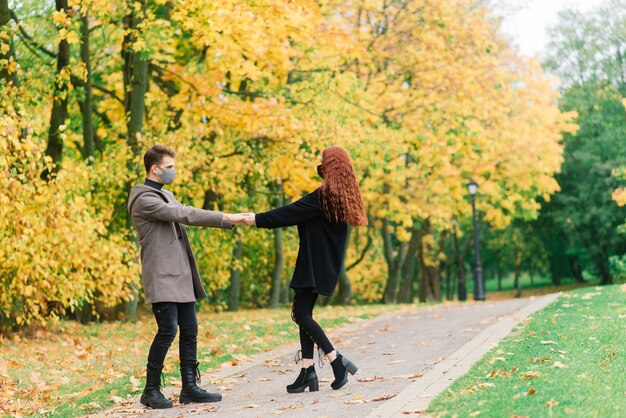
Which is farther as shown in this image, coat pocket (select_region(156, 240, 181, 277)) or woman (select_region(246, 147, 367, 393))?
woman (select_region(246, 147, 367, 393))

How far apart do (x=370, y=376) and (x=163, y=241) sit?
2.38 m

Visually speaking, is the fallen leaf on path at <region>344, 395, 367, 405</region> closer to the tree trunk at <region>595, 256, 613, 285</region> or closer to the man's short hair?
the man's short hair

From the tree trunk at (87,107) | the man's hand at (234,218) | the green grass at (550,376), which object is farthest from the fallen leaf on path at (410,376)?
the tree trunk at (87,107)

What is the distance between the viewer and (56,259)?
11.8 metres

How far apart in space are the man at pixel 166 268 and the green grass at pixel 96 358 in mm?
735

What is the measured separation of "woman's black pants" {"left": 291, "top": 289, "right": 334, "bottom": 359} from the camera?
7.05 m

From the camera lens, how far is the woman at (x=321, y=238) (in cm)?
700

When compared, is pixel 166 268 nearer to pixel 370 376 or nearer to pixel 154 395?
pixel 154 395

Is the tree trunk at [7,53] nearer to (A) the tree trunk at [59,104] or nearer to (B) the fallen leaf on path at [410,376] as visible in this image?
(A) the tree trunk at [59,104]

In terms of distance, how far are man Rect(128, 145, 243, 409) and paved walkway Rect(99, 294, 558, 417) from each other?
0.24m

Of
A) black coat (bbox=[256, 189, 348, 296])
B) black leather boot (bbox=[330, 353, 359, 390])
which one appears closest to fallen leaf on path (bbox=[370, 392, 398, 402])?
black leather boot (bbox=[330, 353, 359, 390])

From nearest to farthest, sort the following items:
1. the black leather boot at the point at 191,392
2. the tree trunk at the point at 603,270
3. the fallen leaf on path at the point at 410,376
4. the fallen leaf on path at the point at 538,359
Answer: the black leather boot at the point at 191,392 → the fallen leaf on path at the point at 538,359 → the fallen leaf on path at the point at 410,376 → the tree trunk at the point at 603,270

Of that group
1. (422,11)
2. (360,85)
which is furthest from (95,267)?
(422,11)

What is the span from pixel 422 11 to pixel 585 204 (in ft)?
63.6
